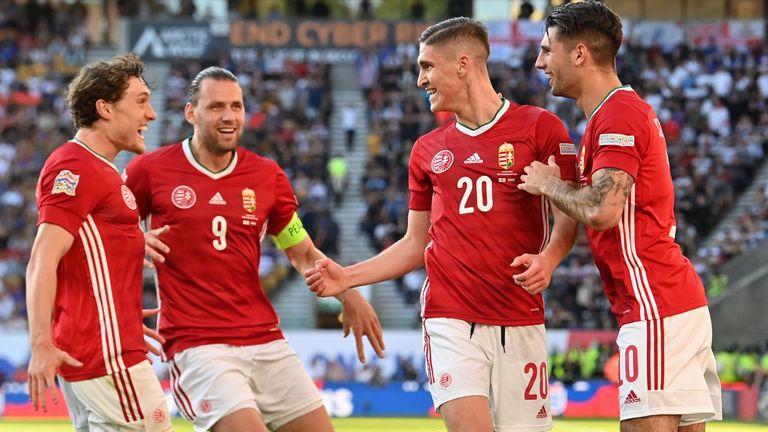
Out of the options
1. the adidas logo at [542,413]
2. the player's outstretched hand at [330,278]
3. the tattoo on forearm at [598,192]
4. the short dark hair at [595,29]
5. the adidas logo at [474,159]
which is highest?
the short dark hair at [595,29]

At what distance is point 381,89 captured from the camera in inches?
1225

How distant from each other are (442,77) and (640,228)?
5.30 feet

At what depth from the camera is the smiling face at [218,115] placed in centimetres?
740

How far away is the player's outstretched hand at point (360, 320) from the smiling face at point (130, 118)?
68.0 inches

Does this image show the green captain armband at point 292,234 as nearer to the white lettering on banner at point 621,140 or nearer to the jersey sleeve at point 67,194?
the jersey sleeve at point 67,194

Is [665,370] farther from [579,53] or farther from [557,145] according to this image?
[579,53]

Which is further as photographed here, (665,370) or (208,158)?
(208,158)

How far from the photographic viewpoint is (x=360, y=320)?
7484mm

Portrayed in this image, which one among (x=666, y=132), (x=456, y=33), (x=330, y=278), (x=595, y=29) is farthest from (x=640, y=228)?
(x=666, y=132)

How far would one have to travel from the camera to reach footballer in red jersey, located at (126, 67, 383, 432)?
7.06 m

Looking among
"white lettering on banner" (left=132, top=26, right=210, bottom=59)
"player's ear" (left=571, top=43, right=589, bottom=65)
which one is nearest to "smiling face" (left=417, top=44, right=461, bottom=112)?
"player's ear" (left=571, top=43, right=589, bottom=65)

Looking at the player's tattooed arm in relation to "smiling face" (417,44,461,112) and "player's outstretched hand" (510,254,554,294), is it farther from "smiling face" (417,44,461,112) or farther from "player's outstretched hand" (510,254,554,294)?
"smiling face" (417,44,461,112)

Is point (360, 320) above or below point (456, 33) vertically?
below

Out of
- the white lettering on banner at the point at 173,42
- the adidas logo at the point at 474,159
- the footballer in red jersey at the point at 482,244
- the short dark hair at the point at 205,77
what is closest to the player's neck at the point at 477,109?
the footballer in red jersey at the point at 482,244
